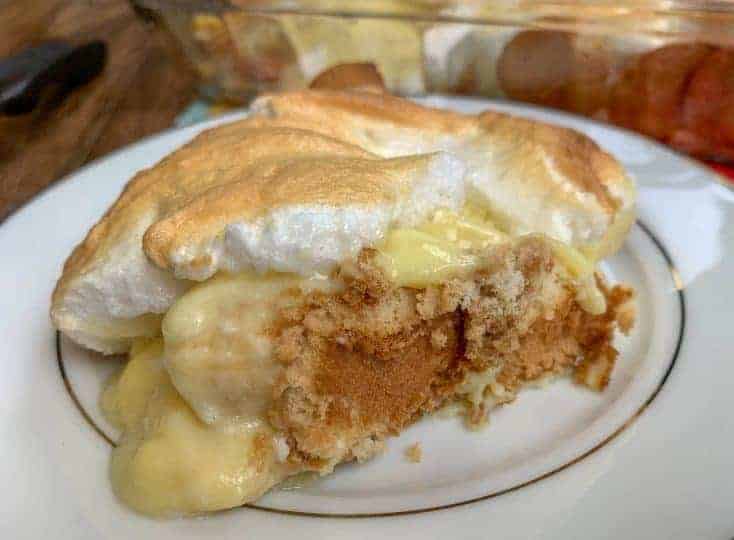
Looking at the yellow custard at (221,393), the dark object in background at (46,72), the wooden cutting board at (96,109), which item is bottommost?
the wooden cutting board at (96,109)

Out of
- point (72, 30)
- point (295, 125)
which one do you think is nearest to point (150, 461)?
point (295, 125)

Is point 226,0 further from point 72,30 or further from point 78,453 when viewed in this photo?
point 78,453

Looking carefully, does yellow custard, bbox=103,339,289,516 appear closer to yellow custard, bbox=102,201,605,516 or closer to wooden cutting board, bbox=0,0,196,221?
yellow custard, bbox=102,201,605,516

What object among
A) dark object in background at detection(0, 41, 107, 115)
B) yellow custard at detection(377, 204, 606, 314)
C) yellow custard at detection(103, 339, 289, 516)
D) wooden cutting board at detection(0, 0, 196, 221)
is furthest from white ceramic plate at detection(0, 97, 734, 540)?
dark object in background at detection(0, 41, 107, 115)

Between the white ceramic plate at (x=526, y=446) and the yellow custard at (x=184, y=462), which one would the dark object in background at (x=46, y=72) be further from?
the yellow custard at (x=184, y=462)

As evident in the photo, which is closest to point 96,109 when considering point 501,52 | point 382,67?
point 382,67

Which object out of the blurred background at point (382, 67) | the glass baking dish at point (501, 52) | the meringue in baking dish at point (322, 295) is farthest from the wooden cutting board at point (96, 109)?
the meringue in baking dish at point (322, 295)

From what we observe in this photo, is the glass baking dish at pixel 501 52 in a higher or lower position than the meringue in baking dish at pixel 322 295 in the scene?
lower
